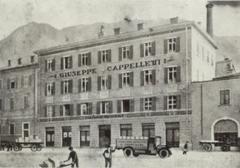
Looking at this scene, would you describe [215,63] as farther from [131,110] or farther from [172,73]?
[131,110]

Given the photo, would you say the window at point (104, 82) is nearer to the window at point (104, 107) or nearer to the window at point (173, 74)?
the window at point (104, 107)

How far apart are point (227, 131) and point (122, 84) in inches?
62.2

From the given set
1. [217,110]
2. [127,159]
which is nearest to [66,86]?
[127,159]

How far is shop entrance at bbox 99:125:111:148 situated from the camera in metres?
7.19

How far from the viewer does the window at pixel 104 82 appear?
7.14m

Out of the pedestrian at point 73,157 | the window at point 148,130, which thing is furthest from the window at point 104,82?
the pedestrian at point 73,157

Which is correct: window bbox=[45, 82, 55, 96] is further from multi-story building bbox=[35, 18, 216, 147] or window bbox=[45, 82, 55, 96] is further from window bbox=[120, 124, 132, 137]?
window bbox=[120, 124, 132, 137]

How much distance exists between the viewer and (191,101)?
6.85 m

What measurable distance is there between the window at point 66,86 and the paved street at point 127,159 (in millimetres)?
865

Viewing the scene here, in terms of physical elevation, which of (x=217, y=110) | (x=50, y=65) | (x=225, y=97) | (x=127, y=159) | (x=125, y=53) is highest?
(x=125, y=53)

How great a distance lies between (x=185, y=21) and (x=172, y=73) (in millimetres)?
710

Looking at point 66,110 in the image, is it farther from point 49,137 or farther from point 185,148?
point 185,148

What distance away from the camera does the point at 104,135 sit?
7.21 meters

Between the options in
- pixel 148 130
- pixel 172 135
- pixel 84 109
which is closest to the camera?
pixel 172 135
